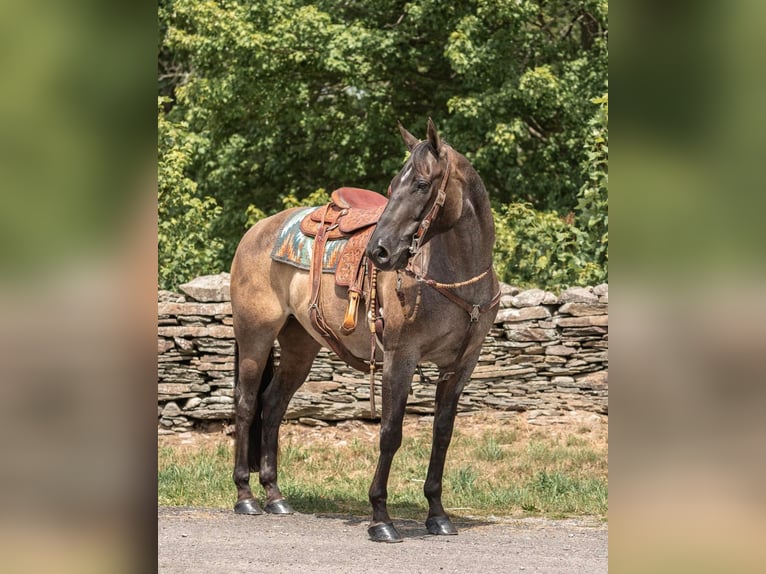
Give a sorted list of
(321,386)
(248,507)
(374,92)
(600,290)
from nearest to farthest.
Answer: (248,507) → (600,290) → (321,386) → (374,92)

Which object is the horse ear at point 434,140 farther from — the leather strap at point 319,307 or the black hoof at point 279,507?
the black hoof at point 279,507

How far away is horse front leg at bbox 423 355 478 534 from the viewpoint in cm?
587

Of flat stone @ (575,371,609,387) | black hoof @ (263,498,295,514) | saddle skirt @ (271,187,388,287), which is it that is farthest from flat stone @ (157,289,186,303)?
flat stone @ (575,371,609,387)

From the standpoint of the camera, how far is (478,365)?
31.0 ft

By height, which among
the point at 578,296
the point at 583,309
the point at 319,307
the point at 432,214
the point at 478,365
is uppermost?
the point at 432,214

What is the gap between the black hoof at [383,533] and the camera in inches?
220

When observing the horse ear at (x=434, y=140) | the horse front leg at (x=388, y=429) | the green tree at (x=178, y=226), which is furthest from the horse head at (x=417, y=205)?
the green tree at (x=178, y=226)

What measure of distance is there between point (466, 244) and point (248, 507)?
87.4 inches

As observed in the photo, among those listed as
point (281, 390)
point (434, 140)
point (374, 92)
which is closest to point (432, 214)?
point (434, 140)

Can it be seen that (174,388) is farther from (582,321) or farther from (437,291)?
(437,291)

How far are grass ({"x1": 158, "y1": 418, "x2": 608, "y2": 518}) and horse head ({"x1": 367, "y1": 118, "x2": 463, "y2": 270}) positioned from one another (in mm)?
2147
